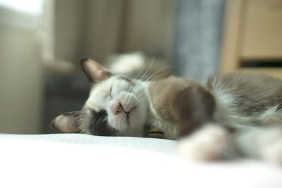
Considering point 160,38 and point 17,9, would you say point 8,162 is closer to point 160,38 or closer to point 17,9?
point 17,9

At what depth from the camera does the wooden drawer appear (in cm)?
203

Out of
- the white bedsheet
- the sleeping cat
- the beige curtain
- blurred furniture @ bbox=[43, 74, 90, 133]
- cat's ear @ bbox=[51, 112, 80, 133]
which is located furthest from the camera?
the beige curtain

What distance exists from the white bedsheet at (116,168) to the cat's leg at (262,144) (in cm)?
3

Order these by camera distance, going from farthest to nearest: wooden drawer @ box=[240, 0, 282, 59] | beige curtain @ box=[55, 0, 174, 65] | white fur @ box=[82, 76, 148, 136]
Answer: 1. beige curtain @ box=[55, 0, 174, 65]
2. wooden drawer @ box=[240, 0, 282, 59]
3. white fur @ box=[82, 76, 148, 136]

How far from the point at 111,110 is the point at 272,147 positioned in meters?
0.62

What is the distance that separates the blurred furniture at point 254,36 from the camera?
2037 mm

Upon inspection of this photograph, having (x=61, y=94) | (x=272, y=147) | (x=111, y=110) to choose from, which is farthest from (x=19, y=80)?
(x=272, y=147)

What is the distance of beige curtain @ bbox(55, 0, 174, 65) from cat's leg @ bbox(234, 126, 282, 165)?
2034mm

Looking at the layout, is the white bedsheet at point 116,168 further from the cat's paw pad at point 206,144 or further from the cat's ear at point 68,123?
the cat's ear at point 68,123

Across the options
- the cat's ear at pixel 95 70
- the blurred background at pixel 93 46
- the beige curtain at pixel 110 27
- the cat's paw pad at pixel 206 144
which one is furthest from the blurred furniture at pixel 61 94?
the cat's paw pad at pixel 206 144

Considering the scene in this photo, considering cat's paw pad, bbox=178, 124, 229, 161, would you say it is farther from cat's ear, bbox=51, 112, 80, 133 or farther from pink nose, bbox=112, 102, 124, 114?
cat's ear, bbox=51, 112, 80, 133

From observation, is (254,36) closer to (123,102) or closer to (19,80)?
(123,102)

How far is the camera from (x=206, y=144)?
54 centimetres

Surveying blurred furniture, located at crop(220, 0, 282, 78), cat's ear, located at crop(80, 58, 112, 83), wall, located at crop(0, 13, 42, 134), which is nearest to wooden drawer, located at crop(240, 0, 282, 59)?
blurred furniture, located at crop(220, 0, 282, 78)
